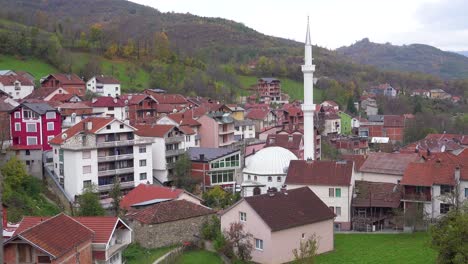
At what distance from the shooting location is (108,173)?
4003 centimetres

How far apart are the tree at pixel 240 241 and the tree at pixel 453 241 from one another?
9.24 m

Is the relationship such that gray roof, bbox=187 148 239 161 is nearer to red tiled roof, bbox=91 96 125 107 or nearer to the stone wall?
the stone wall

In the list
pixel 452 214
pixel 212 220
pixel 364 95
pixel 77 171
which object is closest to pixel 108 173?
pixel 77 171

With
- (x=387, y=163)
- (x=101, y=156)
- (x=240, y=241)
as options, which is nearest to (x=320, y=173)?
(x=387, y=163)

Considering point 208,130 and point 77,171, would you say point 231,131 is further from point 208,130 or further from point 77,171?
point 77,171

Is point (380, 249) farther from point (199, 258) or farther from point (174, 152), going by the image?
point (174, 152)

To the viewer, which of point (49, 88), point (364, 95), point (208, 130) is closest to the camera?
point (208, 130)

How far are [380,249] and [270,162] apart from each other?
47.0 feet

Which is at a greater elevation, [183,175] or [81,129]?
[81,129]

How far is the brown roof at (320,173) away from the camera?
120 feet

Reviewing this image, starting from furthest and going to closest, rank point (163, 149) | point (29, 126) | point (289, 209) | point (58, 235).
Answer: point (163, 149) → point (29, 126) → point (289, 209) → point (58, 235)

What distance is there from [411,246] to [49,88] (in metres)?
47.6

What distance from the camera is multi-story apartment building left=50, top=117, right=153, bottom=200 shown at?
38.5 meters

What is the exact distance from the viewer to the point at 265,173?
141 ft
